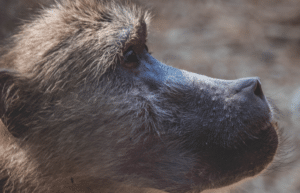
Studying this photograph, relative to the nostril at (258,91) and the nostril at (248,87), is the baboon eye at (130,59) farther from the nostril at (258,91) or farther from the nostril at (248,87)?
the nostril at (258,91)

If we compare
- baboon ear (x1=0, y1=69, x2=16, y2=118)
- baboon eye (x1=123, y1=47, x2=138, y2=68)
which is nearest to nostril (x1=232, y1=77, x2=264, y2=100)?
baboon eye (x1=123, y1=47, x2=138, y2=68)

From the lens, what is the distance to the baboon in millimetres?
1771

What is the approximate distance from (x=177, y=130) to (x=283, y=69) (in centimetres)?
376

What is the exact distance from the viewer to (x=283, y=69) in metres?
5.00

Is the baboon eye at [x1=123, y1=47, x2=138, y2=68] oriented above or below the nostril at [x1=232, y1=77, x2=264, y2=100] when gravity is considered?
above

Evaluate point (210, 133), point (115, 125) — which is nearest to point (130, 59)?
point (115, 125)

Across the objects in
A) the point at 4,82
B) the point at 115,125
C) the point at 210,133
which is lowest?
the point at 210,133

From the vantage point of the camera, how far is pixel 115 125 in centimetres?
176

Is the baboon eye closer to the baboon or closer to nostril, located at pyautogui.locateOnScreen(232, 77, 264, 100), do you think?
the baboon

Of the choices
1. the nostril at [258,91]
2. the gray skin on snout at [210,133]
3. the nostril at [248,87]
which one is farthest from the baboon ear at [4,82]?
the nostril at [258,91]

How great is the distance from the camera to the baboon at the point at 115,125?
1771 millimetres

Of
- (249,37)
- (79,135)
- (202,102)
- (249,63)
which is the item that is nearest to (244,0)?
(249,37)

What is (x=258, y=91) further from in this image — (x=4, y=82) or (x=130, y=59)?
(x=4, y=82)

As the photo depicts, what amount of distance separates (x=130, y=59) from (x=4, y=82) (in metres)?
0.72
